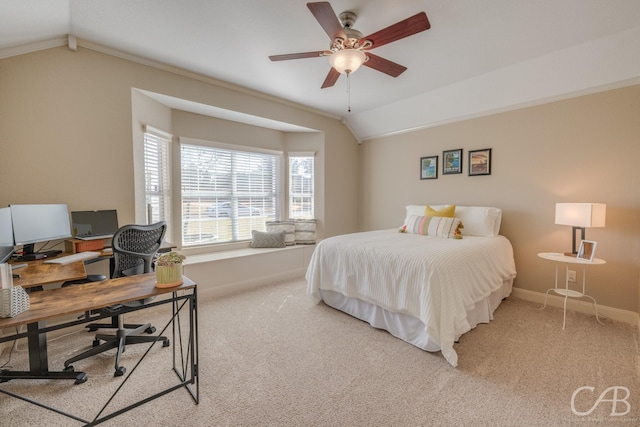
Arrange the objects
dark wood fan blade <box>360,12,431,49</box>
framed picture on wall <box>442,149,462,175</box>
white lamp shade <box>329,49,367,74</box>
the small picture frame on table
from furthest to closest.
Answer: framed picture on wall <box>442,149,462,175</box> < the small picture frame on table < white lamp shade <box>329,49,367,74</box> < dark wood fan blade <box>360,12,431,49</box>

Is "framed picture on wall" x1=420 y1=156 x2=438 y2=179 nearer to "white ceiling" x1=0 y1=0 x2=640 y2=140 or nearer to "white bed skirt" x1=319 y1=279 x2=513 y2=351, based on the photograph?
"white ceiling" x1=0 y1=0 x2=640 y2=140

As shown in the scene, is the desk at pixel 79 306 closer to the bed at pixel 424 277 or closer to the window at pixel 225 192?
the bed at pixel 424 277

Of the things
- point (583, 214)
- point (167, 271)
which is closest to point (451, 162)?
point (583, 214)

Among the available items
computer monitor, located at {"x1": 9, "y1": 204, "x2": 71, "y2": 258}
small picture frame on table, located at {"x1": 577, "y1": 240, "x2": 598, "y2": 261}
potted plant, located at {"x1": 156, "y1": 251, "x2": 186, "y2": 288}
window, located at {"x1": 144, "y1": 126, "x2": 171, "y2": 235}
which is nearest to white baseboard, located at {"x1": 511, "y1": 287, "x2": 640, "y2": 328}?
small picture frame on table, located at {"x1": 577, "y1": 240, "x2": 598, "y2": 261}

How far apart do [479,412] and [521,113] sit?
335cm

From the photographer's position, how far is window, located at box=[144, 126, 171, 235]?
3.40 meters

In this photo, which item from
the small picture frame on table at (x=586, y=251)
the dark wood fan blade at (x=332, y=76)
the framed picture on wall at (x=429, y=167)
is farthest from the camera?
the framed picture on wall at (x=429, y=167)

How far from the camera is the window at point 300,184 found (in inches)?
198

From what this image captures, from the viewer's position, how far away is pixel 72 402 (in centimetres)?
174

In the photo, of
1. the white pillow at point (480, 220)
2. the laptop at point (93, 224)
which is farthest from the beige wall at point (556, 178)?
the laptop at point (93, 224)

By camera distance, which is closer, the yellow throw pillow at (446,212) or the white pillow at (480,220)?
the white pillow at (480,220)

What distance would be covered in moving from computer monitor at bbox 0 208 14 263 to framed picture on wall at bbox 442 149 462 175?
4725 mm

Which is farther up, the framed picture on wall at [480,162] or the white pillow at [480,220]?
the framed picture on wall at [480,162]

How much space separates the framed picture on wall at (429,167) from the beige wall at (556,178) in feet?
0.25
